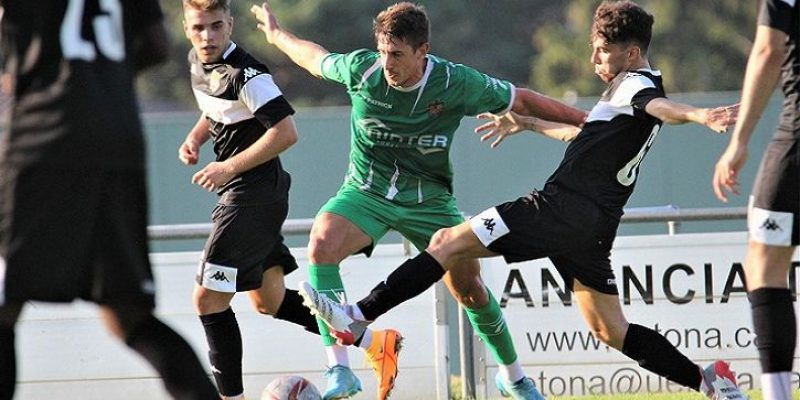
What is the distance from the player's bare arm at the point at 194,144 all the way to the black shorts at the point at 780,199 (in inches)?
109

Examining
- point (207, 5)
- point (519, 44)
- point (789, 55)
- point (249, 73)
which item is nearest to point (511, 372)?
point (249, 73)

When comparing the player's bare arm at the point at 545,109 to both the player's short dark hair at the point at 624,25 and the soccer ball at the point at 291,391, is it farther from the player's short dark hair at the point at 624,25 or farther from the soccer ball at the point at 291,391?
the soccer ball at the point at 291,391

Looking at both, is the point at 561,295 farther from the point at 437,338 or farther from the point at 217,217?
the point at 217,217

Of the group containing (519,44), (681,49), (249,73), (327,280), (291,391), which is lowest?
(291,391)

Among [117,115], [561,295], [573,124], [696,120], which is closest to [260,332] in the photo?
[561,295]

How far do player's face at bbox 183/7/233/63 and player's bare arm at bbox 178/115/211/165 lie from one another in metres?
0.34

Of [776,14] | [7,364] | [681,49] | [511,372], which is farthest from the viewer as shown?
[681,49]

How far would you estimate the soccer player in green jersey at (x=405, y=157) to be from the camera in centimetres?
723

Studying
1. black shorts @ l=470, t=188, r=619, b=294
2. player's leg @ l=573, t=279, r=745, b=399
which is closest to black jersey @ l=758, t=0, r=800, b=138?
black shorts @ l=470, t=188, r=619, b=294

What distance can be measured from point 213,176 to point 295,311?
130 cm

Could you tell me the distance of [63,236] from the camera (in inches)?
173

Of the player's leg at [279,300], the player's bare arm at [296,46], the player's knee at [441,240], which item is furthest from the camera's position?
the player's bare arm at [296,46]

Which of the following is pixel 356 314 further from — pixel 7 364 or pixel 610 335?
pixel 7 364

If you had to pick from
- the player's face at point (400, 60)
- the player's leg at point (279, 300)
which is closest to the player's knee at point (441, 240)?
the player's face at point (400, 60)
